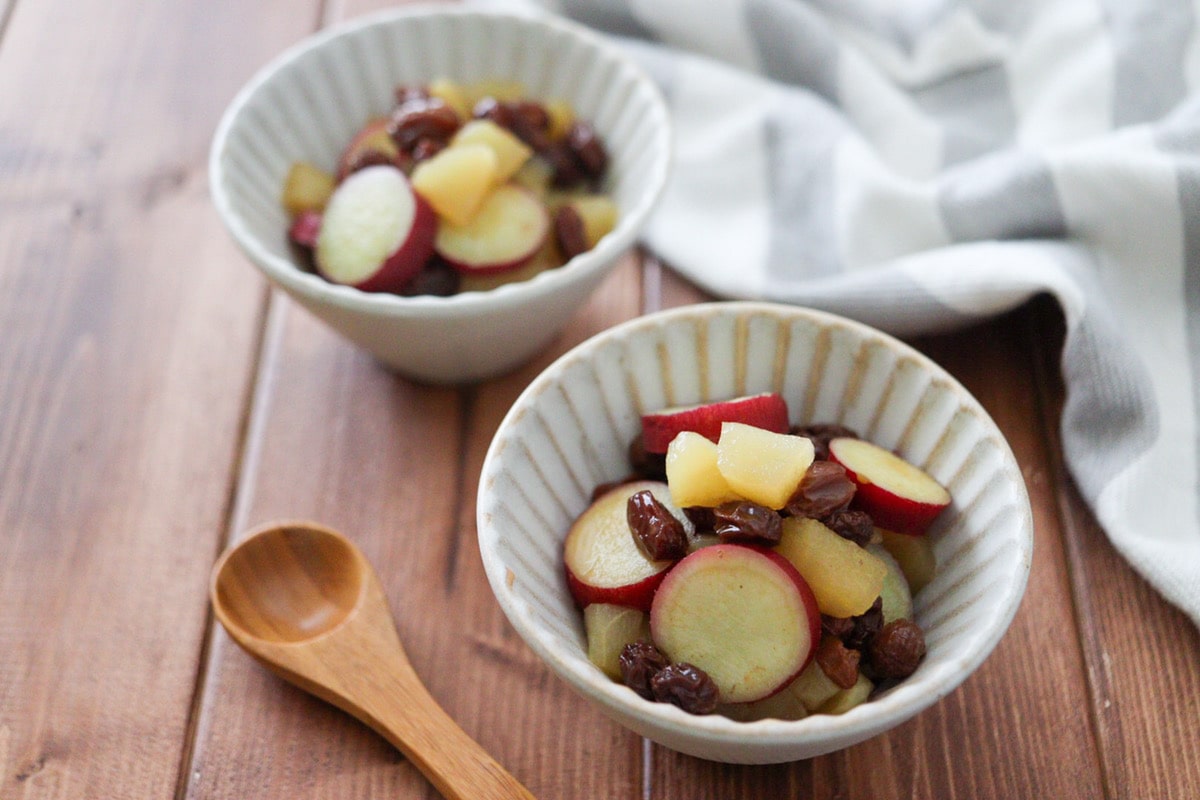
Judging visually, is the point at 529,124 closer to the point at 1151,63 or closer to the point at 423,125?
the point at 423,125

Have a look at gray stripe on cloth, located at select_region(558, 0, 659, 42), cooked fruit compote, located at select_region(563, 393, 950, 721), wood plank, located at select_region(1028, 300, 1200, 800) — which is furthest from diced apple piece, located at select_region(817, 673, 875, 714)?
gray stripe on cloth, located at select_region(558, 0, 659, 42)

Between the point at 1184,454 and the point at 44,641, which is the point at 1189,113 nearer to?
the point at 1184,454

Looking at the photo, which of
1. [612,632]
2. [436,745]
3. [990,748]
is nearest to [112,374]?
[436,745]

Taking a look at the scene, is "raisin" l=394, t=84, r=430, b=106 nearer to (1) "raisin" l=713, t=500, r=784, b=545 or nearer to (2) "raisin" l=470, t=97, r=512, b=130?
(2) "raisin" l=470, t=97, r=512, b=130

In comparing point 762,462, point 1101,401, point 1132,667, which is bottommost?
point 1132,667

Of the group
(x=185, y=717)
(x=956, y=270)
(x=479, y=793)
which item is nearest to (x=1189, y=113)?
(x=956, y=270)

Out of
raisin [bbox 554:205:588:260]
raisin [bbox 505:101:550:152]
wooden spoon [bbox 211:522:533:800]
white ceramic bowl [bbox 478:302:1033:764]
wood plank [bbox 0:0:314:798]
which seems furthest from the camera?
raisin [bbox 505:101:550:152]
